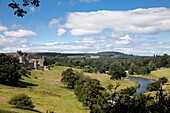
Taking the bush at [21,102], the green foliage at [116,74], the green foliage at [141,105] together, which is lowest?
the green foliage at [116,74]

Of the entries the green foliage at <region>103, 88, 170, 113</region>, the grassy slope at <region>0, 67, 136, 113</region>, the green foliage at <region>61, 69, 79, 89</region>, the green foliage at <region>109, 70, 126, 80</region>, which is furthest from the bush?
the green foliage at <region>109, 70, 126, 80</region>

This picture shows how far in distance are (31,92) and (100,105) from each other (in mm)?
74608

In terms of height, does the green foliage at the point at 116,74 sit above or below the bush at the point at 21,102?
below

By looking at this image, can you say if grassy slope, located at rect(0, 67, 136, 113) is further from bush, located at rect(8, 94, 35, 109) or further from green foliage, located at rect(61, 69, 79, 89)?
green foliage, located at rect(61, 69, 79, 89)

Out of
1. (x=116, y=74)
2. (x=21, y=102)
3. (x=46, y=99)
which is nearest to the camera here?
(x=21, y=102)

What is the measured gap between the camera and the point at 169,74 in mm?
194125

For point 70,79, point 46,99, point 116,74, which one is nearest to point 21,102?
point 46,99

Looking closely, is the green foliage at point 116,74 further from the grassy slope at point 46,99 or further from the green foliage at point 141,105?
the green foliage at point 141,105

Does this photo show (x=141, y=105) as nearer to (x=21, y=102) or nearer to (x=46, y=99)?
(x=21, y=102)

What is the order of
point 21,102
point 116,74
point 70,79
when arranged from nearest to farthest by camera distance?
point 21,102
point 70,79
point 116,74

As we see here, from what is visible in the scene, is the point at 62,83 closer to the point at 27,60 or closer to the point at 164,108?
the point at 27,60

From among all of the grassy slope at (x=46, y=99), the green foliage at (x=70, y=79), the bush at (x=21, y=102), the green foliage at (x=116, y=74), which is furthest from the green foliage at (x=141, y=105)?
the green foliage at (x=116, y=74)

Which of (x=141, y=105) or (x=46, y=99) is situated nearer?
(x=141, y=105)

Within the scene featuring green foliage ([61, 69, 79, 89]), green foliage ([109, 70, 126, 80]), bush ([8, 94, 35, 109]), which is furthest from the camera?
green foliage ([109, 70, 126, 80])
